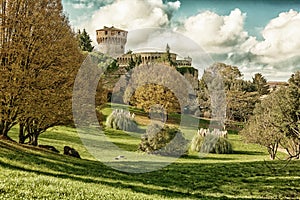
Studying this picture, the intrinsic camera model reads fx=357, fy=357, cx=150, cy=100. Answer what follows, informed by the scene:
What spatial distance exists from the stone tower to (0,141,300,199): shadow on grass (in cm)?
3957

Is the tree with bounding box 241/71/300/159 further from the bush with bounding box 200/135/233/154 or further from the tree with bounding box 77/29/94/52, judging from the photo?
the tree with bounding box 77/29/94/52

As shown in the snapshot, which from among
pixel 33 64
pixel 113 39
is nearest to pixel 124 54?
pixel 113 39

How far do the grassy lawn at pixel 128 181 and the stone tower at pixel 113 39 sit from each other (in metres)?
39.3

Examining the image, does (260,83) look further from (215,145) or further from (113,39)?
(215,145)

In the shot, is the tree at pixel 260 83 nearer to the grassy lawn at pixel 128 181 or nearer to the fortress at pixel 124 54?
the fortress at pixel 124 54

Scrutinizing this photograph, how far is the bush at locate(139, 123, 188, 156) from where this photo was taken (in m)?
36.1

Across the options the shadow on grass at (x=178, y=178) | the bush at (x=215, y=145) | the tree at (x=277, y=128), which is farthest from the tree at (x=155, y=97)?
the shadow on grass at (x=178, y=178)

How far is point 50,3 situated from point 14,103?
7007 mm

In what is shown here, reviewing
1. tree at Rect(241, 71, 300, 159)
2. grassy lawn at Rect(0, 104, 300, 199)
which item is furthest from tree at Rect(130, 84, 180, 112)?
grassy lawn at Rect(0, 104, 300, 199)

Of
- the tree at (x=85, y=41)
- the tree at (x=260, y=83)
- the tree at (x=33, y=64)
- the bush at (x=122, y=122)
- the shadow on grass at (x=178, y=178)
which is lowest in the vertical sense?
the shadow on grass at (x=178, y=178)

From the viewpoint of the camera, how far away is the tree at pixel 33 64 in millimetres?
20750

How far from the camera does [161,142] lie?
36.5m

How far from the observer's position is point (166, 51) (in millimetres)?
90188

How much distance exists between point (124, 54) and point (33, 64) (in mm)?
61065
